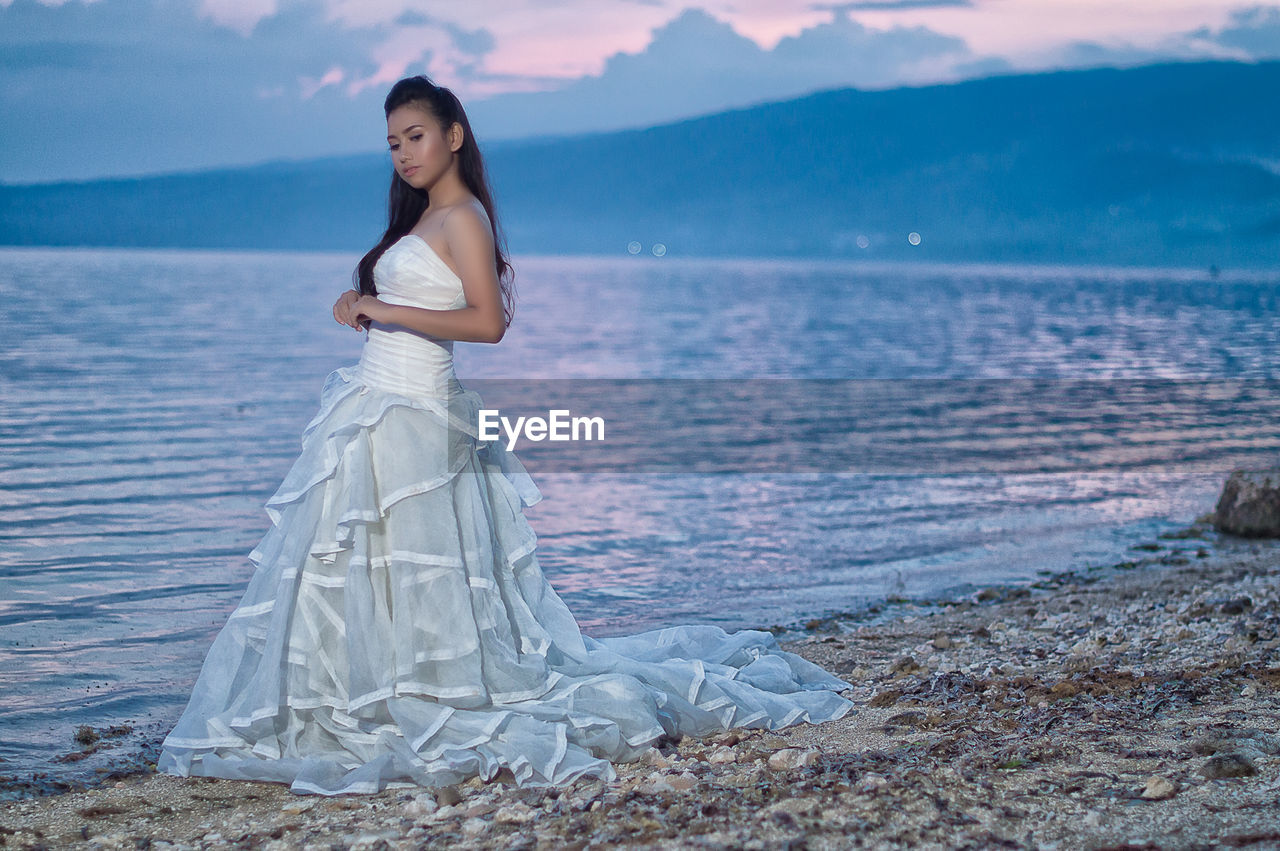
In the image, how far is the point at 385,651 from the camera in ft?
14.9

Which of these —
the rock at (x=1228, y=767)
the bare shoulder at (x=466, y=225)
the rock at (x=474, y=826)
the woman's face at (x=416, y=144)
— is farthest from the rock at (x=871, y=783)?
the woman's face at (x=416, y=144)

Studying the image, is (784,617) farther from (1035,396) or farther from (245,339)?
(245,339)

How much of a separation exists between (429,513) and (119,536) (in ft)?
21.1

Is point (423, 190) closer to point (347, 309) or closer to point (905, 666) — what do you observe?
point (347, 309)

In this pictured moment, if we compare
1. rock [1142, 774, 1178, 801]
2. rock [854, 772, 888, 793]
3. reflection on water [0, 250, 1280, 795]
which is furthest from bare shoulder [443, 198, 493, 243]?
rock [1142, 774, 1178, 801]

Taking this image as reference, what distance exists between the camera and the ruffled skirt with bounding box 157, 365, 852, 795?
4.46 metres

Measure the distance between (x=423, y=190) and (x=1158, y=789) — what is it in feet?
11.2

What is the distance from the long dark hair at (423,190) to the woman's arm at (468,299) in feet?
0.37

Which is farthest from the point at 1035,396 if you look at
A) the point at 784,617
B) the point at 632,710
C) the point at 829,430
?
the point at 632,710

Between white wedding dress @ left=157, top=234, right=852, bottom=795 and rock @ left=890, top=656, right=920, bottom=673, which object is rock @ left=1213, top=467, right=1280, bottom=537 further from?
white wedding dress @ left=157, top=234, right=852, bottom=795

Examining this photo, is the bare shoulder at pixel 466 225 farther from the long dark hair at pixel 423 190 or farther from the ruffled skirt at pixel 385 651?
the ruffled skirt at pixel 385 651

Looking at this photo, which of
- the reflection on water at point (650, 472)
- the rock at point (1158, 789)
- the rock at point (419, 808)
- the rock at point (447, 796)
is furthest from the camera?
the reflection on water at point (650, 472)

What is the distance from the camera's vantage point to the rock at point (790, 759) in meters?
4.36

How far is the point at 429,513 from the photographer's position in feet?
15.1
